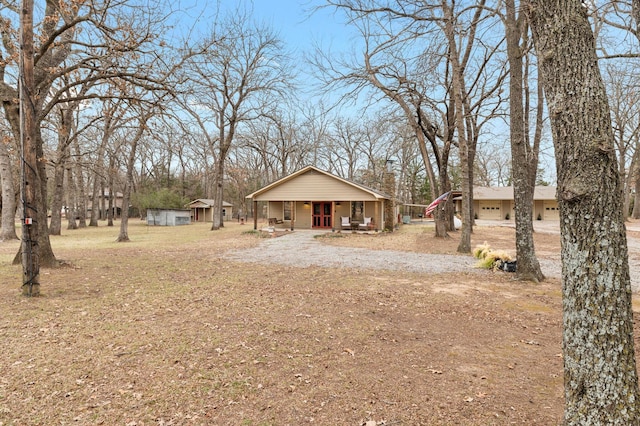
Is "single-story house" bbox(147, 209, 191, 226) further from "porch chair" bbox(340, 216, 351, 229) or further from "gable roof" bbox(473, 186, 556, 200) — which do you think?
"gable roof" bbox(473, 186, 556, 200)

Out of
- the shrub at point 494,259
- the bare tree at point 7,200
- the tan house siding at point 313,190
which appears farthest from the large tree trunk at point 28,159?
the tan house siding at point 313,190

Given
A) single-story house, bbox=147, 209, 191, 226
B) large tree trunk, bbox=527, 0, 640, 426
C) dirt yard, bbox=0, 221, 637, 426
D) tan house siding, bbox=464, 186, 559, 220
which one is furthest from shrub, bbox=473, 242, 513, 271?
single-story house, bbox=147, 209, 191, 226

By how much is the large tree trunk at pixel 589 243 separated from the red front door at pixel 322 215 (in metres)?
21.0

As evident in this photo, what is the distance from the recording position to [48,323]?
4352 millimetres

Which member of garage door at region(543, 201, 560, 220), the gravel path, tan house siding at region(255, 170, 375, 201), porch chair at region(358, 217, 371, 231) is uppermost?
tan house siding at region(255, 170, 375, 201)

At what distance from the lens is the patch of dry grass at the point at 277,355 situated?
2.55 meters

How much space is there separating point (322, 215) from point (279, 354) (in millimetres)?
19676

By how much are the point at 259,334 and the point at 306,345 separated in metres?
0.65

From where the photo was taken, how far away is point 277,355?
3490 millimetres

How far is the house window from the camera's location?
73.6 ft

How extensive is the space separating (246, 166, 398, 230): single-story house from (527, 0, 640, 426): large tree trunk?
694 inches

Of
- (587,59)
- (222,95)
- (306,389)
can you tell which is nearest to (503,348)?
(306,389)

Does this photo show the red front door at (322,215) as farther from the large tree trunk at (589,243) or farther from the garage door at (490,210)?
the garage door at (490,210)

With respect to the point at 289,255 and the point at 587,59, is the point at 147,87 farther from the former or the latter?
the point at 587,59
